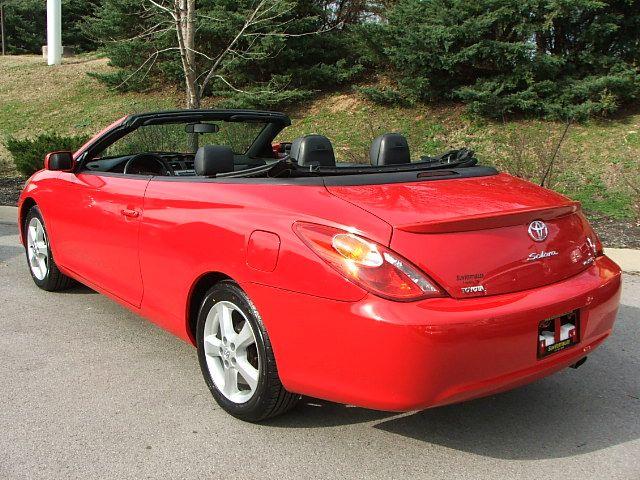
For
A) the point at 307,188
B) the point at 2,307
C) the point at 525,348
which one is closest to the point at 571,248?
the point at 525,348

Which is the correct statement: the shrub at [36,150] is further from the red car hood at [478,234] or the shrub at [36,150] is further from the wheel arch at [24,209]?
the red car hood at [478,234]

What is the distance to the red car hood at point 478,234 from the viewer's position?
257 cm

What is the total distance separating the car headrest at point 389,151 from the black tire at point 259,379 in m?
1.44

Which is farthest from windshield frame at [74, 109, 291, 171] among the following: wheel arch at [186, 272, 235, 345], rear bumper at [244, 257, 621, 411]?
rear bumper at [244, 257, 621, 411]

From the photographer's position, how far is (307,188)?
9.59 ft

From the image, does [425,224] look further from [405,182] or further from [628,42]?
[628,42]

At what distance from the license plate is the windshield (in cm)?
259

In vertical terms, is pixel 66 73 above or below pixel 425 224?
above

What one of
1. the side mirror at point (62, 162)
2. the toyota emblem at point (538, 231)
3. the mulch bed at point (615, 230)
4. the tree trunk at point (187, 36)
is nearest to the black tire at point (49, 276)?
the side mirror at point (62, 162)

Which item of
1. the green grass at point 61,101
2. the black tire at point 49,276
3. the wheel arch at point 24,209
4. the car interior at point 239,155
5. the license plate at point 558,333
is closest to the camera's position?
the license plate at point 558,333

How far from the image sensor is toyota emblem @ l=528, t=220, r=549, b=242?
280cm

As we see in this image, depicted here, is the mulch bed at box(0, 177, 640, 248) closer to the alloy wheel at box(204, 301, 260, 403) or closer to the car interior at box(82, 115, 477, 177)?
the car interior at box(82, 115, 477, 177)

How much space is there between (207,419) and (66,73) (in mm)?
27720

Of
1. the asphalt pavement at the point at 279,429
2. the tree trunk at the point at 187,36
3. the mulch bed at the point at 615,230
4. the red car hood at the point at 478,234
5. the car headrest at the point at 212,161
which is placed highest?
the tree trunk at the point at 187,36
